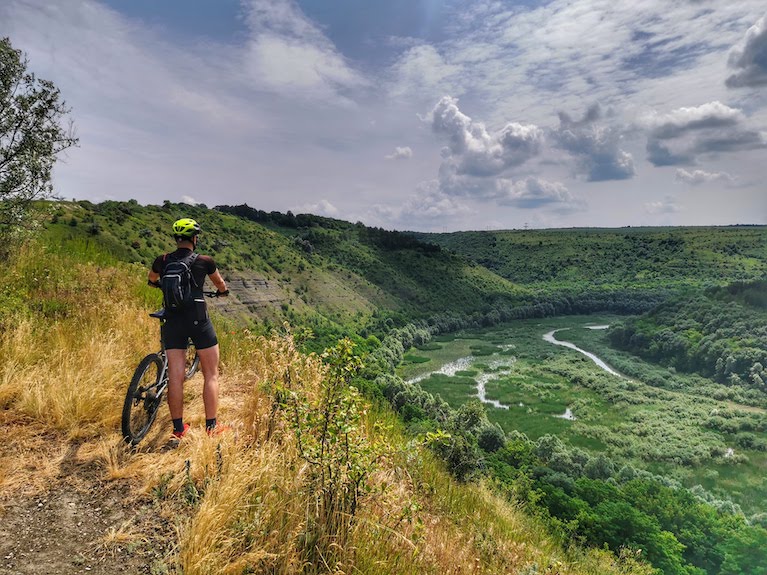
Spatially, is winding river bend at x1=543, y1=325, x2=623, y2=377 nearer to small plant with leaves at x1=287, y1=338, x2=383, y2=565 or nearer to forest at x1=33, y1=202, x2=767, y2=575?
forest at x1=33, y1=202, x2=767, y2=575

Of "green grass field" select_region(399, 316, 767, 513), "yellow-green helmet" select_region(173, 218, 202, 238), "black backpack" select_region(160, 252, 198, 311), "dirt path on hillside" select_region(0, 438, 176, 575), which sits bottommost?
"green grass field" select_region(399, 316, 767, 513)

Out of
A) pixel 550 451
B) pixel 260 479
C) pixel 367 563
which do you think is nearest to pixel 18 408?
pixel 260 479

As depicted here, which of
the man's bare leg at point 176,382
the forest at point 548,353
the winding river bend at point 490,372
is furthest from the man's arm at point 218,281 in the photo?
the winding river bend at point 490,372

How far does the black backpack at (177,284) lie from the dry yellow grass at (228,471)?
1.30 m

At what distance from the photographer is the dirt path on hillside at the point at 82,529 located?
3273 millimetres

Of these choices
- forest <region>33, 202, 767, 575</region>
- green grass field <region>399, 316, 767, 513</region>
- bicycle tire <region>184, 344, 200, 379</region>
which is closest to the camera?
bicycle tire <region>184, 344, 200, 379</region>

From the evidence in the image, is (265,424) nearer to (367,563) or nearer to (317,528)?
(317,528)

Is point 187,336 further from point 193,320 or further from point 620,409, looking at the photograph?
point 620,409

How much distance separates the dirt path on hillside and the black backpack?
1.89 meters

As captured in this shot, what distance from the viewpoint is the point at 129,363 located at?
Answer: 266 inches

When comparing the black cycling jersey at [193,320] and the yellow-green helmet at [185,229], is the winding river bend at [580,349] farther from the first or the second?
the yellow-green helmet at [185,229]

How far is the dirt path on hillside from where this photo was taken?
3.27 meters

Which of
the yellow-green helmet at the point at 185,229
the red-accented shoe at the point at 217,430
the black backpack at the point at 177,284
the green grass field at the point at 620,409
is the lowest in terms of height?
the green grass field at the point at 620,409

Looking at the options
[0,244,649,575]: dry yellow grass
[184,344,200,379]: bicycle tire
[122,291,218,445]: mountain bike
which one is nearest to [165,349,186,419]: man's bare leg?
[122,291,218,445]: mountain bike
